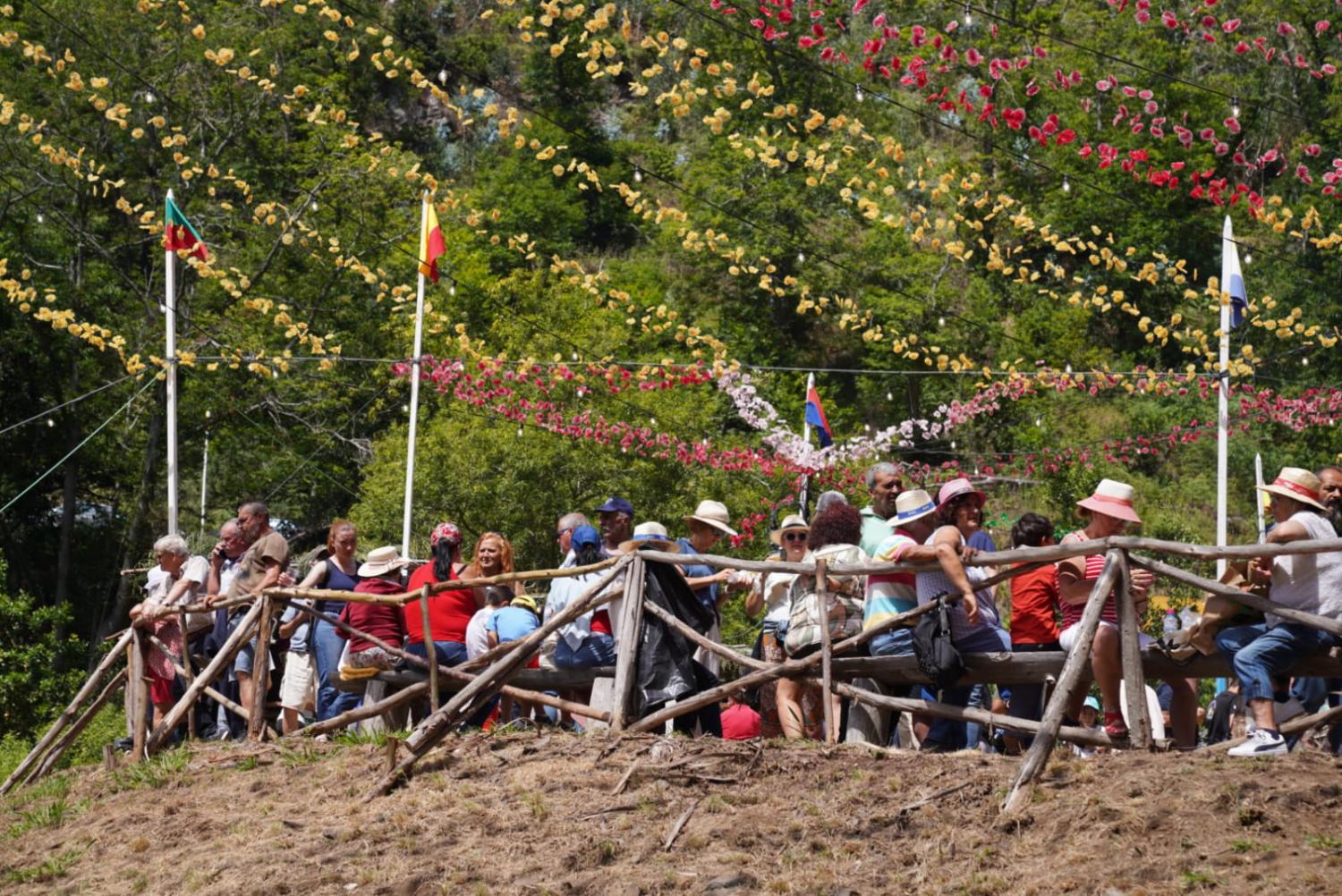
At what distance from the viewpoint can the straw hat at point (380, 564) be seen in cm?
1217

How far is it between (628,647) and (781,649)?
1.02 meters

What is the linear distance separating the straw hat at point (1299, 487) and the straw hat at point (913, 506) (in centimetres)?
196

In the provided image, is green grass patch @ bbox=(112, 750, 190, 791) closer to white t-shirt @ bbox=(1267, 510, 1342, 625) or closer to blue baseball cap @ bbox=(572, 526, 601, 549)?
blue baseball cap @ bbox=(572, 526, 601, 549)

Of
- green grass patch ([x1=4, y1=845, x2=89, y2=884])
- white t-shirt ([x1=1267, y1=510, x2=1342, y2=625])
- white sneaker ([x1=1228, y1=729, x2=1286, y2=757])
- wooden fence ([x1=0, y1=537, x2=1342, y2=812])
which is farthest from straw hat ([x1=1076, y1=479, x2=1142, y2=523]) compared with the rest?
green grass patch ([x1=4, y1=845, x2=89, y2=884])

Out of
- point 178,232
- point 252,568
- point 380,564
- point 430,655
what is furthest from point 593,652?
point 178,232

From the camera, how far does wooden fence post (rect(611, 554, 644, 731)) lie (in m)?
10.4

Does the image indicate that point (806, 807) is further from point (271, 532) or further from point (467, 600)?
point (271, 532)

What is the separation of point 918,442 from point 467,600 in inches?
1588

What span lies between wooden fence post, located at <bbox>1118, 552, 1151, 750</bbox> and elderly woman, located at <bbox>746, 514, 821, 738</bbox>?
6.94 ft

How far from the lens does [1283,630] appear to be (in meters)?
8.30

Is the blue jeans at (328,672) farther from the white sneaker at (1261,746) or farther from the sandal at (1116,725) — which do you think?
the white sneaker at (1261,746)

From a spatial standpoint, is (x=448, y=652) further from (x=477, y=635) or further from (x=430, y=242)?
(x=430, y=242)

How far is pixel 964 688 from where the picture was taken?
10.2m

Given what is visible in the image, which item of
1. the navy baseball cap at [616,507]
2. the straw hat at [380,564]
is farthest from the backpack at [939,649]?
the straw hat at [380,564]
